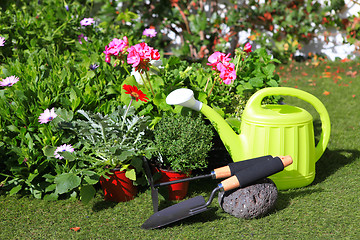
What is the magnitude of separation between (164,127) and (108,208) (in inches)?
21.8

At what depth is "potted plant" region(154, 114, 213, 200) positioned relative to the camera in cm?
214

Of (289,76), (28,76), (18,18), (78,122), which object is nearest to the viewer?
(78,122)

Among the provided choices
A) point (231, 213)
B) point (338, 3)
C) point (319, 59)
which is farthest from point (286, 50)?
point (231, 213)

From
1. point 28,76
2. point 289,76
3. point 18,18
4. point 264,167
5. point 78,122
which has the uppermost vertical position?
point 18,18

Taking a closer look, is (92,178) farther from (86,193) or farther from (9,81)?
(9,81)

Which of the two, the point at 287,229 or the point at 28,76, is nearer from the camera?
the point at 287,229

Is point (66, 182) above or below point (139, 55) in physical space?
below

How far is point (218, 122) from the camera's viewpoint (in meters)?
2.27

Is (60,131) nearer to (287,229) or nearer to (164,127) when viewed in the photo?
(164,127)

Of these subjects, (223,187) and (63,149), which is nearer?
(223,187)

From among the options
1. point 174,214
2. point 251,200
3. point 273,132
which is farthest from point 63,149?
point 273,132

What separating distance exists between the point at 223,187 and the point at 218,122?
0.43m

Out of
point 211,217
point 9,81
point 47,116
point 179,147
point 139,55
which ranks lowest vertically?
point 211,217

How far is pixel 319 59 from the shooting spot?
5.29 meters
